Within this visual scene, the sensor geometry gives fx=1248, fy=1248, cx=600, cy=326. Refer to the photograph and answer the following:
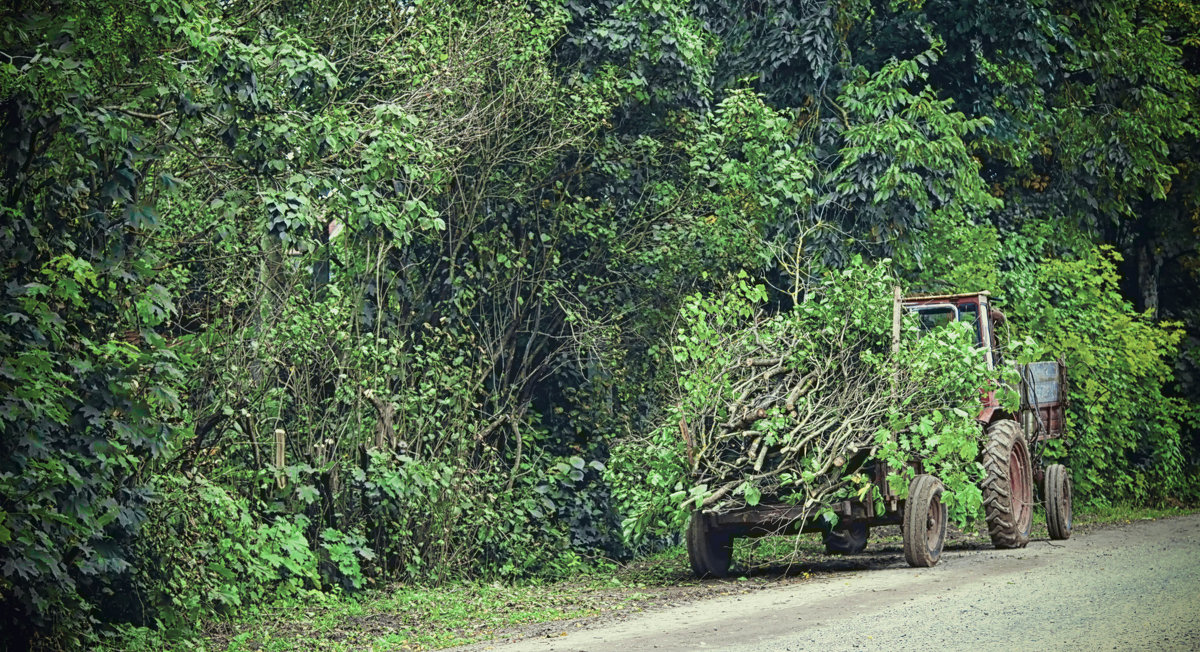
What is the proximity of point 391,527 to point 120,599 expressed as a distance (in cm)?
351

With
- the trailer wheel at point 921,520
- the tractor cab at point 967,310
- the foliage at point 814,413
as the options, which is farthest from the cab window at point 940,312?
the trailer wheel at point 921,520

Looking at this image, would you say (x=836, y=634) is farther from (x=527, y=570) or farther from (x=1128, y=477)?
(x=1128, y=477)

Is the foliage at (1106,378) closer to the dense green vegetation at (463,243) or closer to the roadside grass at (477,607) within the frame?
the dense green vegetation at (463,243)

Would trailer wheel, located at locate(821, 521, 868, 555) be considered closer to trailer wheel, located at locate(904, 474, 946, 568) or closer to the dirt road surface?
the dirt road surface

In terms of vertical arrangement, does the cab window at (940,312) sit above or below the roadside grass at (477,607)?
above

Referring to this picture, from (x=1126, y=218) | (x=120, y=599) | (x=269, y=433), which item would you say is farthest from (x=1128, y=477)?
(x=120, y=599)

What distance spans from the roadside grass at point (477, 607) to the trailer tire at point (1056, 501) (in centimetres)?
81

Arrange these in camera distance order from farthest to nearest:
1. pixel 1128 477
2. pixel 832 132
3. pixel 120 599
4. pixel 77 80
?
pixel 1128 477, pixel 832 132, pixel 120 599, pixel 77 80

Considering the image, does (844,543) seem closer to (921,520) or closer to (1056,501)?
(1056,501)

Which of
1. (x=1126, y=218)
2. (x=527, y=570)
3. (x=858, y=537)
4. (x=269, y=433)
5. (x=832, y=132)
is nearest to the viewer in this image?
(x=269, y=433)

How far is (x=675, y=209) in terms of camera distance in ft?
50.1

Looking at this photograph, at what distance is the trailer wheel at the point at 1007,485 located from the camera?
13.5 m

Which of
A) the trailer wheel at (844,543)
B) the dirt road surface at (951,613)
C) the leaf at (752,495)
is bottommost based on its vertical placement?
the trailer wheel at (844,543)

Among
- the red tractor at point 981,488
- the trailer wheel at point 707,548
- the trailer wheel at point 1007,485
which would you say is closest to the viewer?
the red tractor at point 981,488
